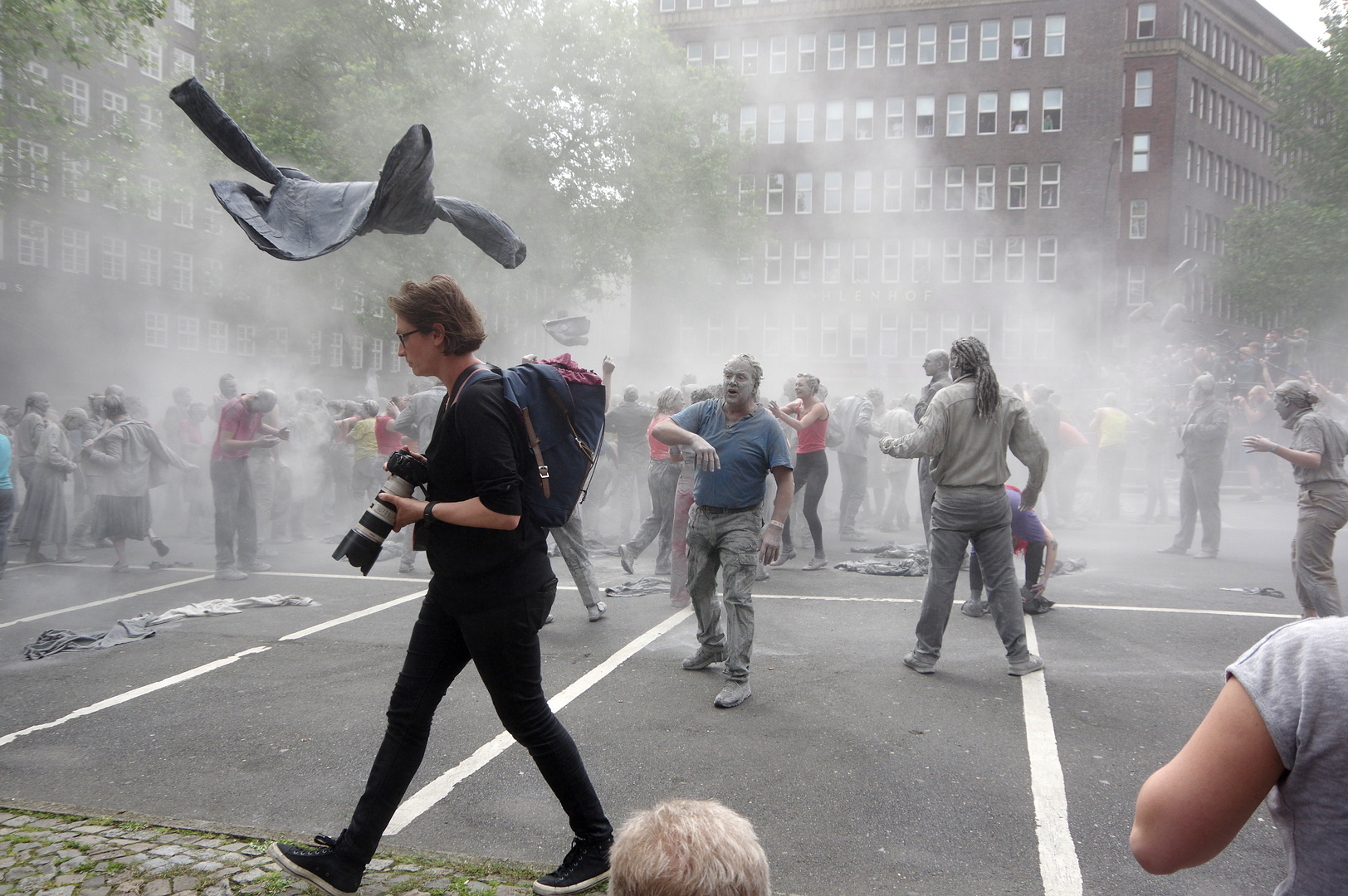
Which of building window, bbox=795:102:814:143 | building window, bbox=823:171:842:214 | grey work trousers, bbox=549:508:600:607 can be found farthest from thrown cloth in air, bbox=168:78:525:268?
building window, bbox=795:102:814:143

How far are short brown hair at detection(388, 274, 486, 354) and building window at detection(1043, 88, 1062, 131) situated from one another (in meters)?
40.1

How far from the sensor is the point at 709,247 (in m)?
26.8

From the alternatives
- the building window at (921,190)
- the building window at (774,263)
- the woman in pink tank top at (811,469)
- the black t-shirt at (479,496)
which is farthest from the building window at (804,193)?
the black t-shirt at (479,496)

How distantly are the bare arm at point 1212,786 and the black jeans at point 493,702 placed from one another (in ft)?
5.69

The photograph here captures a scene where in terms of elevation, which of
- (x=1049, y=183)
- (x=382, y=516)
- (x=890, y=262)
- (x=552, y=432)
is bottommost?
(x=382, y=516)

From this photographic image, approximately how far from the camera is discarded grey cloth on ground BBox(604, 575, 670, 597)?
23.6ft

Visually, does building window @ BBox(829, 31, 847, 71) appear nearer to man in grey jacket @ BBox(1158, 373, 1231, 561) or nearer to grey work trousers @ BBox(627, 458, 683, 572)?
man in grey jacket @ BBox(1158, 373, 1231, 561)

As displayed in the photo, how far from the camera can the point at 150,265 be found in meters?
28.5

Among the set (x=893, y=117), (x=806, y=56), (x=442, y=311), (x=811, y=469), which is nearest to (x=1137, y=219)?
(x=893, y=117)

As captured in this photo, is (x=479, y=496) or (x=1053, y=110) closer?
(x=479, y=496)

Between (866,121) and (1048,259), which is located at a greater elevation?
(866,121)

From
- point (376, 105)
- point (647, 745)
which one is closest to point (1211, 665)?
point (647, 745)

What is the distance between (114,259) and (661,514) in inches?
1070

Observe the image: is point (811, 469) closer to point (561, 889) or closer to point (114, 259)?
point (561, 889)
